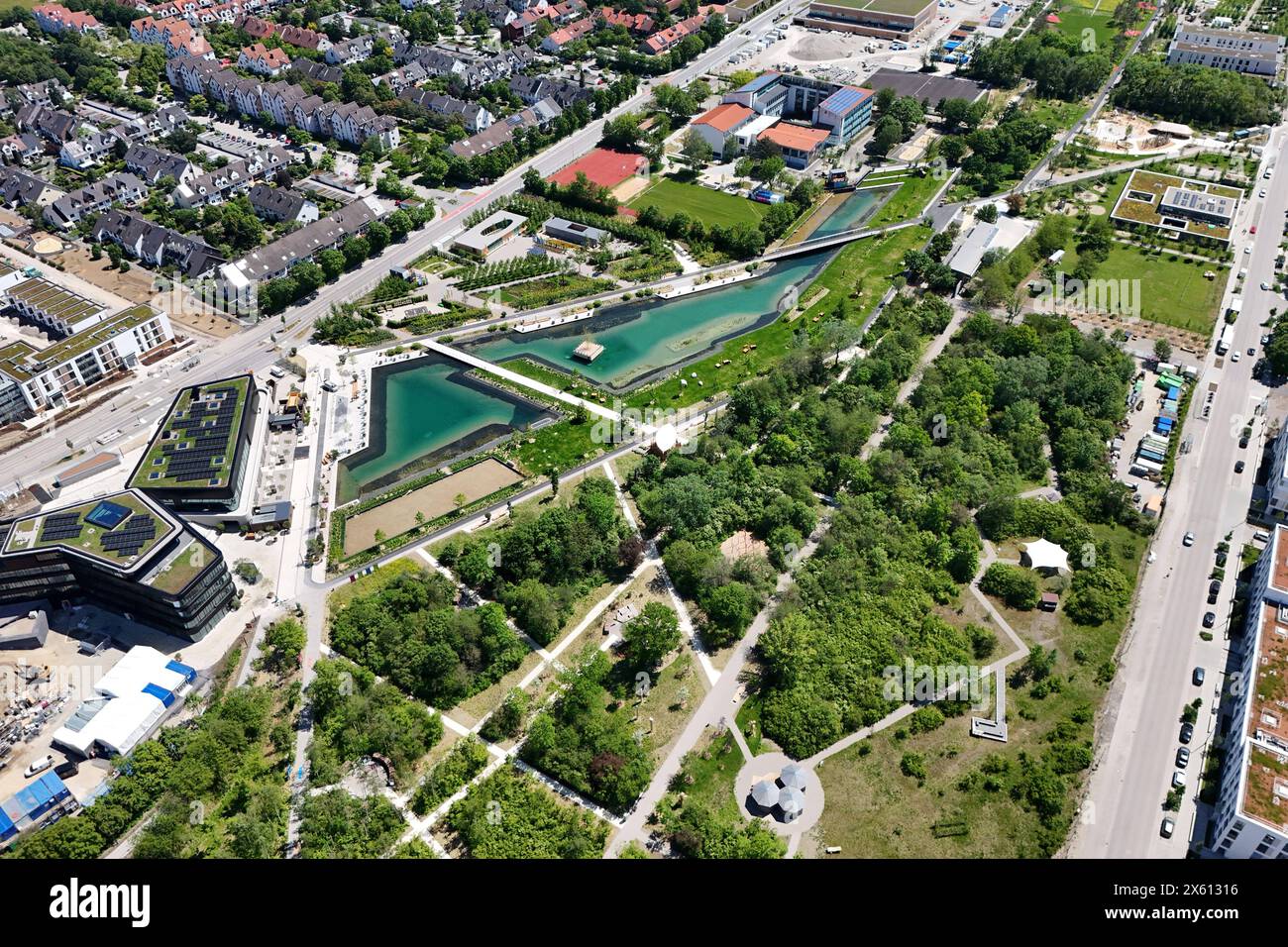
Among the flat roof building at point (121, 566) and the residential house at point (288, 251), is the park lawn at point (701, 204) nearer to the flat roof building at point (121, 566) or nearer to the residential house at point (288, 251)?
the residential house at point (288, 251)

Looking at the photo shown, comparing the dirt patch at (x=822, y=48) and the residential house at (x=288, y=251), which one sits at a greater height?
the dirt patch at (x=822, y=48)

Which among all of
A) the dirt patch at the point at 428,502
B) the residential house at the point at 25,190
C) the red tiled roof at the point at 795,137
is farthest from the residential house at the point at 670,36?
the dirt patch at the point at 428,502

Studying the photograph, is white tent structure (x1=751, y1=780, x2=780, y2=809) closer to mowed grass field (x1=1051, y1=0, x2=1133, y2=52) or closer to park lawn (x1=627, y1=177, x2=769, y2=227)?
park lawn (x1=627, y1=177, x2=769, y2=227)

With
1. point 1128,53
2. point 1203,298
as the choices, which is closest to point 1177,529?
point 1203,298

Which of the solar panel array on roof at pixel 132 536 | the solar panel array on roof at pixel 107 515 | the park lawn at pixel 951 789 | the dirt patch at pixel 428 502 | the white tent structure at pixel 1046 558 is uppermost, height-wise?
the solar panel array on roof at pixel 107 515

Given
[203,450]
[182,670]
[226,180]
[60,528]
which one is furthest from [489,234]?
[182,670]

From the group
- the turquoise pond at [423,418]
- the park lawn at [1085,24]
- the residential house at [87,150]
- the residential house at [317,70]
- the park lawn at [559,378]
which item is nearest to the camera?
the turquoise pond at [423,418]
